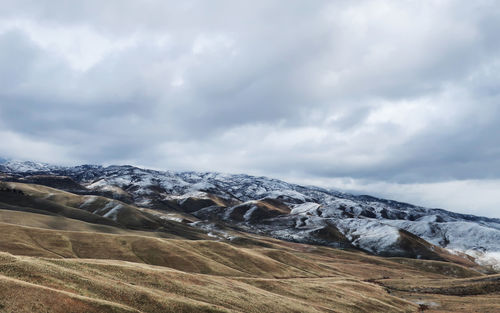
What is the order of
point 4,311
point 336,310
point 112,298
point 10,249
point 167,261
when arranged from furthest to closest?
point 167,261
point 10,249
point 336,310
point 112,298
point 4,311

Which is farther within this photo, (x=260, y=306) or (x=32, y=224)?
(x=32, y=224)

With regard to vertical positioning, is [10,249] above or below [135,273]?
below

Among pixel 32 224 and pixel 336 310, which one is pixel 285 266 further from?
pixel 32 224

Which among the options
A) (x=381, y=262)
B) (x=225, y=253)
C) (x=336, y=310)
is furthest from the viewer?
(x=381, y=262)

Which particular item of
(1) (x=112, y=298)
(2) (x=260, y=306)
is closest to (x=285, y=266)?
(2) (x=260, y=306)

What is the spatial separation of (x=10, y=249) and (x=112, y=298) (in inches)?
2687

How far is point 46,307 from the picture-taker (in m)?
32.4

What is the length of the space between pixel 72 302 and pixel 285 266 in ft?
323

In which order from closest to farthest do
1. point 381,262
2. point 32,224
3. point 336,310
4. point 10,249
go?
1. point 336,310
2. point 10,249
3. point 32,224
4. point 381,262

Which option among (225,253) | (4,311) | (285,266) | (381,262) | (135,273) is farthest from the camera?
(381,262)

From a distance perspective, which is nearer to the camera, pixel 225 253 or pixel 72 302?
pixel 72 302

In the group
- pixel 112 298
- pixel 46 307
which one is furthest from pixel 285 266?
pixel 46 307

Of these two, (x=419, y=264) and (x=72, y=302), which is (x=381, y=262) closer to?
(x=419, y=264)

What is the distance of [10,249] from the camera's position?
90.8m
